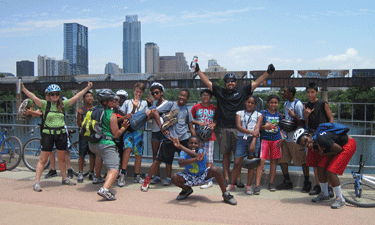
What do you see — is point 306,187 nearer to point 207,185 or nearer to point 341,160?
point 341,160

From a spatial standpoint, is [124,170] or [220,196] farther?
[124,170]

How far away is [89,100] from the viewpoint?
6590mm

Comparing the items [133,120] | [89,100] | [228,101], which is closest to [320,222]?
[228,101]

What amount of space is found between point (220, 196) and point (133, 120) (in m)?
2.12

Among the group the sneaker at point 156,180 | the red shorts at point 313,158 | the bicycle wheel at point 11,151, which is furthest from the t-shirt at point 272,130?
the bicycle wheel at point 11,151

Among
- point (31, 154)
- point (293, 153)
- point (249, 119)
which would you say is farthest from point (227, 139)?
point (31, 154)

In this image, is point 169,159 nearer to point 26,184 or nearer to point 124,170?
point 124,170

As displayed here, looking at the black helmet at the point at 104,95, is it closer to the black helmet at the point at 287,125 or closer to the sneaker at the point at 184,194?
the sneaker at the point at 184,194

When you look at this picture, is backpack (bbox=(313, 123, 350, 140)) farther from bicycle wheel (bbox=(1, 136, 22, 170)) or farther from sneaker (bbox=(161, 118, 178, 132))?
bicycle wheel (bbox=(1, 136, 22, 170))

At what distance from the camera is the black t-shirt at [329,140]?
15.6 feet

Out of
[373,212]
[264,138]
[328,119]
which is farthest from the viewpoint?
[264,138]

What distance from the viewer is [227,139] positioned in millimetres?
6023

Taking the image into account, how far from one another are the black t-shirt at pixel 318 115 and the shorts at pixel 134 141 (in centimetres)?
329

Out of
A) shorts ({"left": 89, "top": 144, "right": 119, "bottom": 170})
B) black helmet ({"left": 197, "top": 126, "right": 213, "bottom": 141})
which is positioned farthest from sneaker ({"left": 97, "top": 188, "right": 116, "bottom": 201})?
black helmet ({"left": 197, "top": 126, "right": 213, "bottom": 141})
